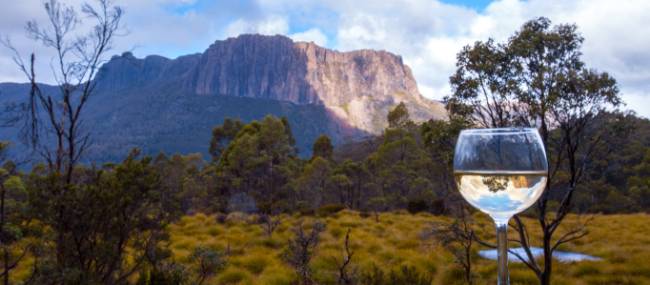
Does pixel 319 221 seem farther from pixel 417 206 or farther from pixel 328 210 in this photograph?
pixel 417 206

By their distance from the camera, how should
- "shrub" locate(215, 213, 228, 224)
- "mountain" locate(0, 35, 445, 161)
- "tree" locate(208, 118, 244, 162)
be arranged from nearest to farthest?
1. "shrub" locate(215, 213, 228, 224)
2. "tree" locate(208, 118, 244, 162)
3. "mountain" locate(0, 35, 445, 161)

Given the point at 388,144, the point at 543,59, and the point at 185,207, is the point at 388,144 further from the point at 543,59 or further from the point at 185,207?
the point at 543,59

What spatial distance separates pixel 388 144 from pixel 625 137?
23549 millimetres

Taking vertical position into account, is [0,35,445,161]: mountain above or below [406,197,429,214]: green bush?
above

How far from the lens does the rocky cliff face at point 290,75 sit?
468 ft

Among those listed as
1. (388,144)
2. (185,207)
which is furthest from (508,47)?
(185,207)

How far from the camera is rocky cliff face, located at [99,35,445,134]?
142m

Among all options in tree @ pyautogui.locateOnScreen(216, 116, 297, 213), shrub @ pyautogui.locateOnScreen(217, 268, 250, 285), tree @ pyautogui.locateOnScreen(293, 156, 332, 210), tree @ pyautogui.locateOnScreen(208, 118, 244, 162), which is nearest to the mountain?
tree @ pyautogui.locateOnScreen(208, 118, 244, 162)

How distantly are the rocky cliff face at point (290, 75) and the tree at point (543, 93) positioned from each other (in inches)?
5093

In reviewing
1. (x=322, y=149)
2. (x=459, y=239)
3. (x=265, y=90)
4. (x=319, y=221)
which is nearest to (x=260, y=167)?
(x=322, y=149)

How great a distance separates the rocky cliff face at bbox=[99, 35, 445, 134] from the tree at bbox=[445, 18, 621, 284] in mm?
129359

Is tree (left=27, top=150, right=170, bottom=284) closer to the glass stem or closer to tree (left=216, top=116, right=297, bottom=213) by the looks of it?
the glass stem

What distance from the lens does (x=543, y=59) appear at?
665 cm

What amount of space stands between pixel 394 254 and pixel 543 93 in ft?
17.1
